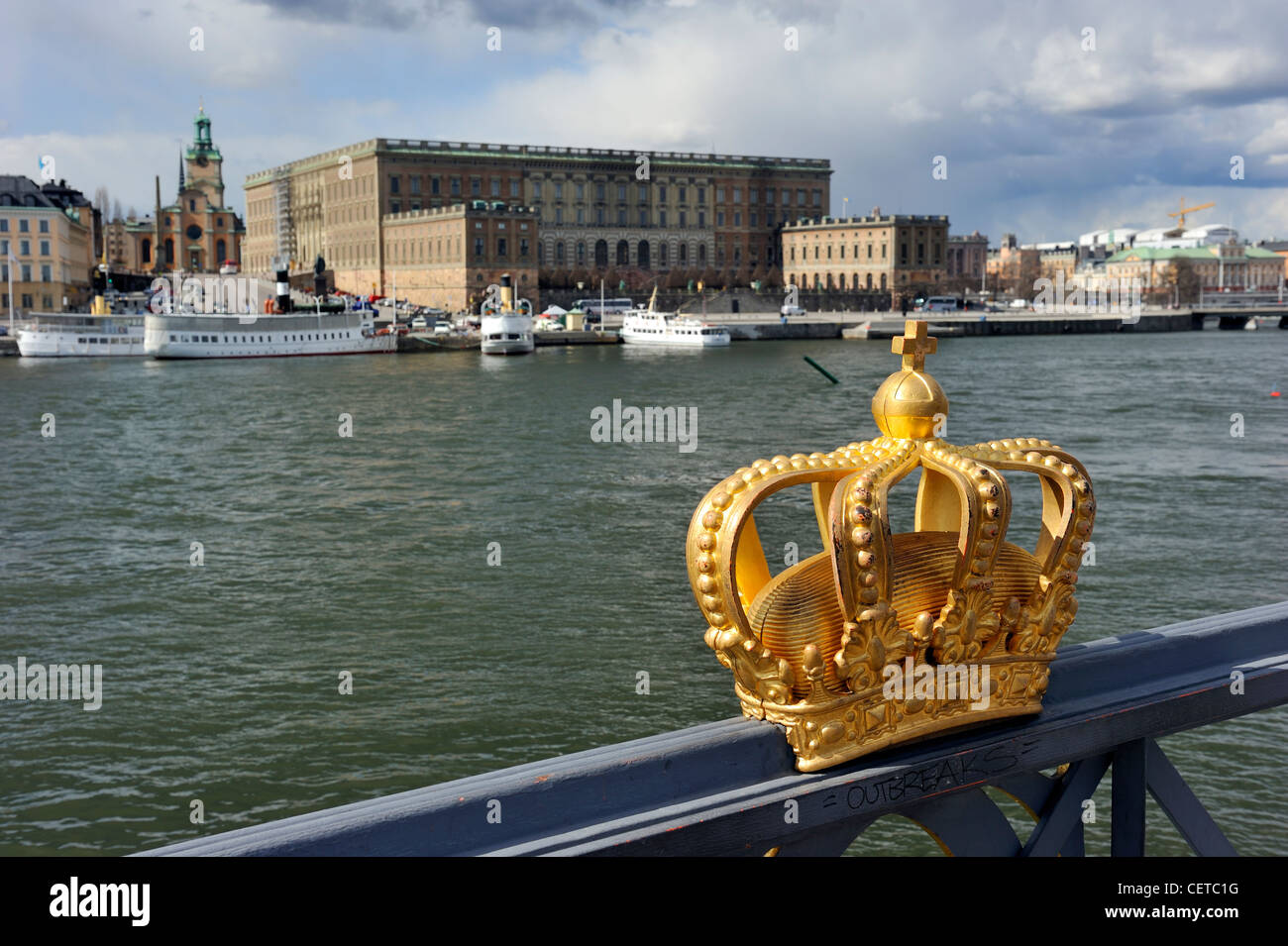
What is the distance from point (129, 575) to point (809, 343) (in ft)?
219

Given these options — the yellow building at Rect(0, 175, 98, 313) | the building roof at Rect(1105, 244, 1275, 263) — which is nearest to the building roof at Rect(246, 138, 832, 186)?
the yellow building at Rect(0, 175, 98, 313)

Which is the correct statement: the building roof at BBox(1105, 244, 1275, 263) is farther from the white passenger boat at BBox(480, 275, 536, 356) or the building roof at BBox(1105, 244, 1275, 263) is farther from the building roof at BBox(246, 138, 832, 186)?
the white passenger boat at BBox(480, 275, 536, 356)

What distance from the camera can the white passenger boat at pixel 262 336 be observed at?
64.5 m

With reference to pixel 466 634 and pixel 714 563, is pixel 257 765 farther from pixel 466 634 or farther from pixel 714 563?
pixel 714 563

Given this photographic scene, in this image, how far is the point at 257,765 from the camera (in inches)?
394

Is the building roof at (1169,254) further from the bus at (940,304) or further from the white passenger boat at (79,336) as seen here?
the white passenger boat at (79,336)

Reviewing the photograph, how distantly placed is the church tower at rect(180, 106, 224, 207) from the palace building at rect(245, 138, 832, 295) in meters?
5.77

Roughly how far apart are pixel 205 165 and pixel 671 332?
67497mm

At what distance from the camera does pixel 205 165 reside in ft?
408

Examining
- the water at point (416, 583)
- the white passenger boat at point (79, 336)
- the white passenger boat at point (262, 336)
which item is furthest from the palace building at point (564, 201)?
the water at point (416, 583)

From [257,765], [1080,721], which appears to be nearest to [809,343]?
[257,765]

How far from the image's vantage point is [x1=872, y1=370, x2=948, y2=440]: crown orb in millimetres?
2797

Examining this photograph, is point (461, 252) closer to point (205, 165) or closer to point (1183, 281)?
point (205, 165)
